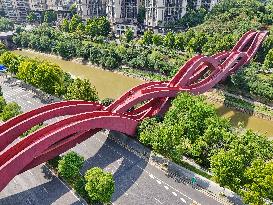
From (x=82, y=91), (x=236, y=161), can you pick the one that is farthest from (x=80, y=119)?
(x=236, y=161)

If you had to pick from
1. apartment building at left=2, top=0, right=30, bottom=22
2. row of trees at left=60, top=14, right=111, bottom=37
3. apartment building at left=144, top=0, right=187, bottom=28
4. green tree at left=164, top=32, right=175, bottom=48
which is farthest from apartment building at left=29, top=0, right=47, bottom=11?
green tree at left=164, top=32, right=175, bottom=48

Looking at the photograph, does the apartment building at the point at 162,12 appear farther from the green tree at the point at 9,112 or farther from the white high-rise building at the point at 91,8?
the green tree at the point at 9,112

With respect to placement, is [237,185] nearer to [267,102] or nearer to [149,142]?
[149,142]

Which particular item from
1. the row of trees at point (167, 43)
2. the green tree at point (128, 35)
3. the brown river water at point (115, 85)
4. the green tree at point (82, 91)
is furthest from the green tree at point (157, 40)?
the green tree at point (82, 91)

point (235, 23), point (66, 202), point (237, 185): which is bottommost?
point (66, 202)

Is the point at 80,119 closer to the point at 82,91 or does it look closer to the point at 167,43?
the point at 82,91

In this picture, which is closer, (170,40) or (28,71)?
(28,71)

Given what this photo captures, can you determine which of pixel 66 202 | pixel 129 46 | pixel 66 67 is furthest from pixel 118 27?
pixel 66 202

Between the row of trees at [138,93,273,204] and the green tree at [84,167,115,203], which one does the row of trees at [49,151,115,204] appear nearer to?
the green tree at [84,167,115,203]
